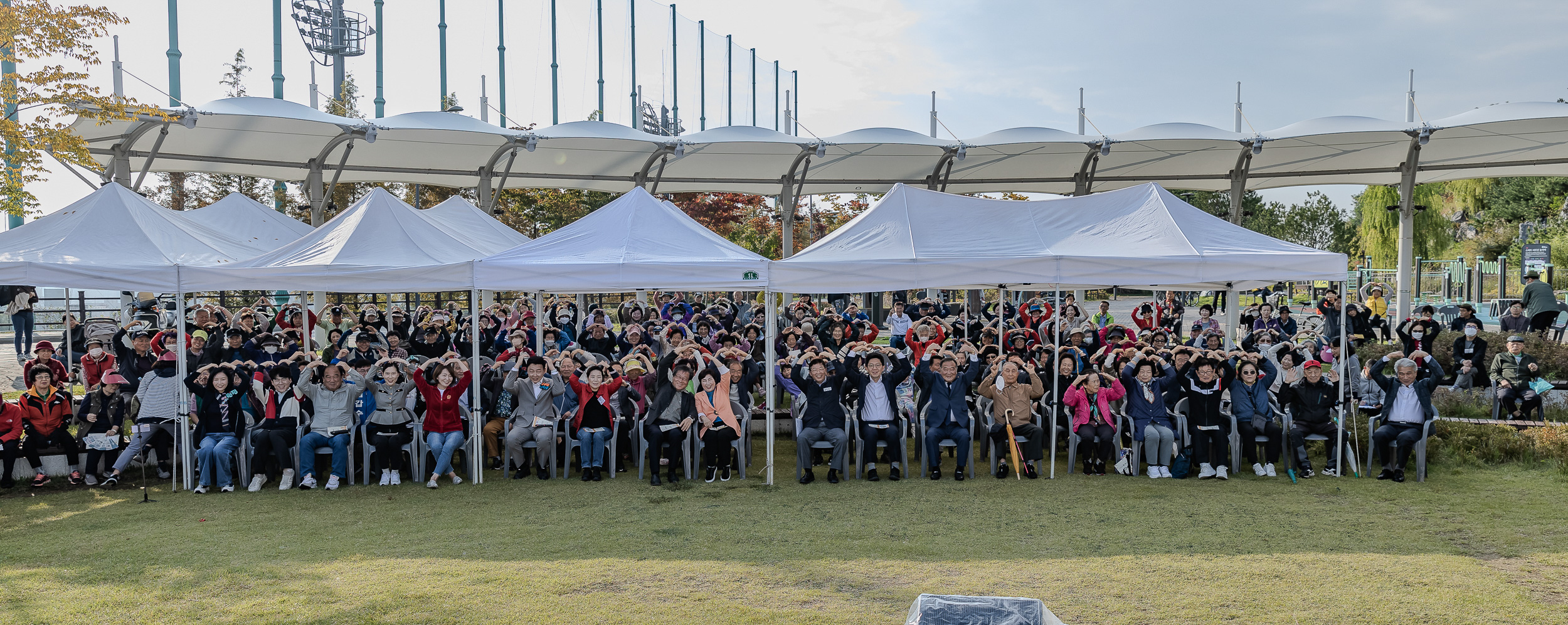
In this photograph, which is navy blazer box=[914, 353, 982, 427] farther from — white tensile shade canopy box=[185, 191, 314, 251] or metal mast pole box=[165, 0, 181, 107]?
metal mast pole box=[165, 0, 181, 107]

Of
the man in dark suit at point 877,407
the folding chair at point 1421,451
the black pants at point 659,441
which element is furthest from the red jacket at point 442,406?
the folding chair at point 1421,451

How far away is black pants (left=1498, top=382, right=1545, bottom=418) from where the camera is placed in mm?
9732

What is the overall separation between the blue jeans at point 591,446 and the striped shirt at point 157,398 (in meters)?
3.46

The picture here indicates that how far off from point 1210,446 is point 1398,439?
1499 millimetres

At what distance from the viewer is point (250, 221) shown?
1312cm

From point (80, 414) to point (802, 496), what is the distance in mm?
6254

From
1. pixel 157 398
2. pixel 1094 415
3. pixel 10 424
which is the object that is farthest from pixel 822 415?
pixel 10 424

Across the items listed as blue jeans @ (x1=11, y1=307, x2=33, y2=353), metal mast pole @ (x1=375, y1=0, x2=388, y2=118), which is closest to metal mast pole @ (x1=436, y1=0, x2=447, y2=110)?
metal mast pole @ (x1=375, y1=0, x2=388, y2=118)

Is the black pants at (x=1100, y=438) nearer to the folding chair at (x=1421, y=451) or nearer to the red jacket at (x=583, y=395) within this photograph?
the folding chair at (x=1421, y=451)

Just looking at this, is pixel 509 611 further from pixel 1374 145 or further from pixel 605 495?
pixel 1374 145

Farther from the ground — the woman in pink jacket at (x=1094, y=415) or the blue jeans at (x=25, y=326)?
the blue jeans at (x=25, y=326)

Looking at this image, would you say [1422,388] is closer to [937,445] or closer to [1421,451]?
[1421,451]

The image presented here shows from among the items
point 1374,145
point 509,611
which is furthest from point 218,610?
point 1374,145

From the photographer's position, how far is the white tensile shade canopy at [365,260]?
8.09 m
